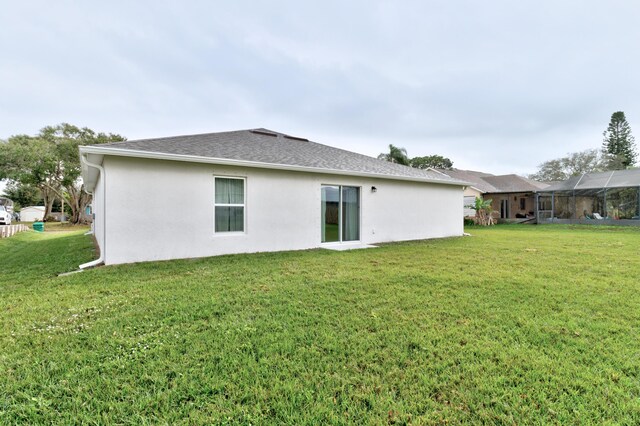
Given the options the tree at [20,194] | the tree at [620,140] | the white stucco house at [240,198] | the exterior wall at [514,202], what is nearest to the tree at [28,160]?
the white stucco house at [240,198]

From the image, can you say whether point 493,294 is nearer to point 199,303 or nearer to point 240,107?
point 199,303

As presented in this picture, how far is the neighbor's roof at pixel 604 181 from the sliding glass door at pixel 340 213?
2011 centimetres

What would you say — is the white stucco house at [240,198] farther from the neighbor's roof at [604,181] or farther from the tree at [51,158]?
the tree at [51,158]

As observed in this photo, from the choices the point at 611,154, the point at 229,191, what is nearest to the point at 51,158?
the point at 229,191

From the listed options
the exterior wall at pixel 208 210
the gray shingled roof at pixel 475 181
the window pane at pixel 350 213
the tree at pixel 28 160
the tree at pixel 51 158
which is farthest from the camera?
the gray shingled roof at pixel 475 181

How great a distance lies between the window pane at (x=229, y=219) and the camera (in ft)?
27.2

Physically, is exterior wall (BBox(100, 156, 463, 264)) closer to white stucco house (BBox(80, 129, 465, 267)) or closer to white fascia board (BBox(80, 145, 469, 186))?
white stucco house (BBox(80, 129, 465, 267))

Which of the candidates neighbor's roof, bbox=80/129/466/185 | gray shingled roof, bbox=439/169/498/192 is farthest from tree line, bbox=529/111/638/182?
neighbor's roof, bbox=80/129/466/185

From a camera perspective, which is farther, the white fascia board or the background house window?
the background house window

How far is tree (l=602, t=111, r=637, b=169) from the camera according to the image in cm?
3734

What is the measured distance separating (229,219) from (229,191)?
31.5 inches

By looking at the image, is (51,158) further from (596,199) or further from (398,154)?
(596,199)

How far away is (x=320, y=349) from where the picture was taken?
3020mm

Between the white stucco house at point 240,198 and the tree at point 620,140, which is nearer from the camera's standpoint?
the white stucco house at point 240,198
